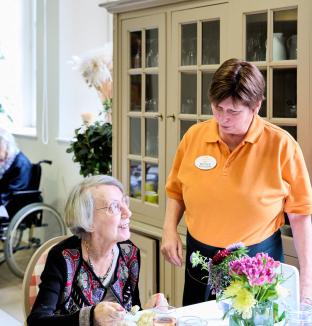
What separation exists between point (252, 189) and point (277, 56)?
632 millimetres

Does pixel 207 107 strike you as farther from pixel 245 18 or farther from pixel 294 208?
pixel 294 208

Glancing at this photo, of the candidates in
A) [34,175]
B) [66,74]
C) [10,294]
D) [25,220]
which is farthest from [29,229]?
[66,74]

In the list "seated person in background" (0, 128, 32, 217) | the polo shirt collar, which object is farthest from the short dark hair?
"seated person in background" (0, 128, 32, 217)

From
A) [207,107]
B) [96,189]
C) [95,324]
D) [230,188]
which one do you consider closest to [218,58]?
[207,107]

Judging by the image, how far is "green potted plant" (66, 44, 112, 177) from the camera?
3.80 metres

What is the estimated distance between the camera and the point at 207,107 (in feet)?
9.36

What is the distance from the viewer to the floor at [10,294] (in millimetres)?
3977

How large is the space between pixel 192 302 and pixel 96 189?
624 millimetres

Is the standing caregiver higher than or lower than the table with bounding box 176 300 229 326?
higher

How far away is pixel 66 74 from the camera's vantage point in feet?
16.0

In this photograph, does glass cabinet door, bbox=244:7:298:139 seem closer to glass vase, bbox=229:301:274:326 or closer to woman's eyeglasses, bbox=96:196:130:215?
woman's eyeglasses, bbox=96:196:130:215

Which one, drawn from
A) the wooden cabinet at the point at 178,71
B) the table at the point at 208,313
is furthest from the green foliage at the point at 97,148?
the table at the point at 208,313

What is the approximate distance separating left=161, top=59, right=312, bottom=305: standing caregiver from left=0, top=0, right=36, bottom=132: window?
3633 mm

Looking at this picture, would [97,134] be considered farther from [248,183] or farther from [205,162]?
[248,183]
